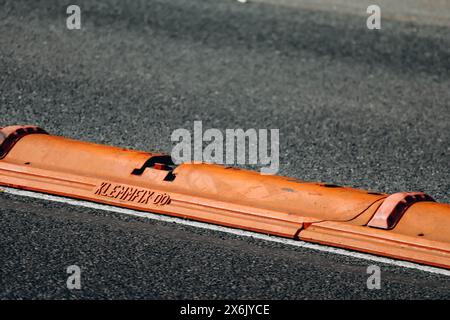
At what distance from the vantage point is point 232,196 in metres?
5.39

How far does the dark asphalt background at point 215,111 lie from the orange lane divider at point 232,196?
0.16m

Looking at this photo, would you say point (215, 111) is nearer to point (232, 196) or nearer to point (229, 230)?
point (232, 196)

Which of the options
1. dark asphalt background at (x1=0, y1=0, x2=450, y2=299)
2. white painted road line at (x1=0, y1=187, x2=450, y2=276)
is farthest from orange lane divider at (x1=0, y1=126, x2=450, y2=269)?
dark asphalt background at (x1=0, y1=0, x2=450, y2=299)

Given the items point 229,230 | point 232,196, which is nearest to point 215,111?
point 232,196

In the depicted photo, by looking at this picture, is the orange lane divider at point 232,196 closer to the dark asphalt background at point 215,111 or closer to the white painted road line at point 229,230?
the white painted road line at point 229,230

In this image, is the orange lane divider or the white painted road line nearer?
the white painted road line

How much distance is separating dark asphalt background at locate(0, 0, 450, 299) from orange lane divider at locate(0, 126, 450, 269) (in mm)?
157

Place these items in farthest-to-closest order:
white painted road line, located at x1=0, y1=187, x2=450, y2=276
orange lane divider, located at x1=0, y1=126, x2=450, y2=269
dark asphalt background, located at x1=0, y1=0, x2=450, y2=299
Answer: orange lane divider, located at x1=0, y1=126, x2=450, y2=269, white painted road line, located at x1=0, y1=187, x2=450, y2=276, dark asphalt background, located at x1=0, y1=0, x2=450, y2=299

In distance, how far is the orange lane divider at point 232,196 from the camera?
16.6ft

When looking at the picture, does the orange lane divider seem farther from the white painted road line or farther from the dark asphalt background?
the dark asphalt background

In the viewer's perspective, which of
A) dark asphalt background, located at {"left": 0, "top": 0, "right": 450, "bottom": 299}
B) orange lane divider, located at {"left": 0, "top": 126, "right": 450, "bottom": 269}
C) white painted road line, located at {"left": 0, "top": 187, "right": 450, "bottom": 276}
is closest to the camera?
dark asphalt background, located at {"left": 0, "top": 0, "right": 450, "bottom": 299}

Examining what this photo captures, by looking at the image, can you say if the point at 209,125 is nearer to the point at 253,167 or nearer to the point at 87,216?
the point at 253,167

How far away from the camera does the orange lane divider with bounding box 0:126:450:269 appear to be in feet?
16.6
